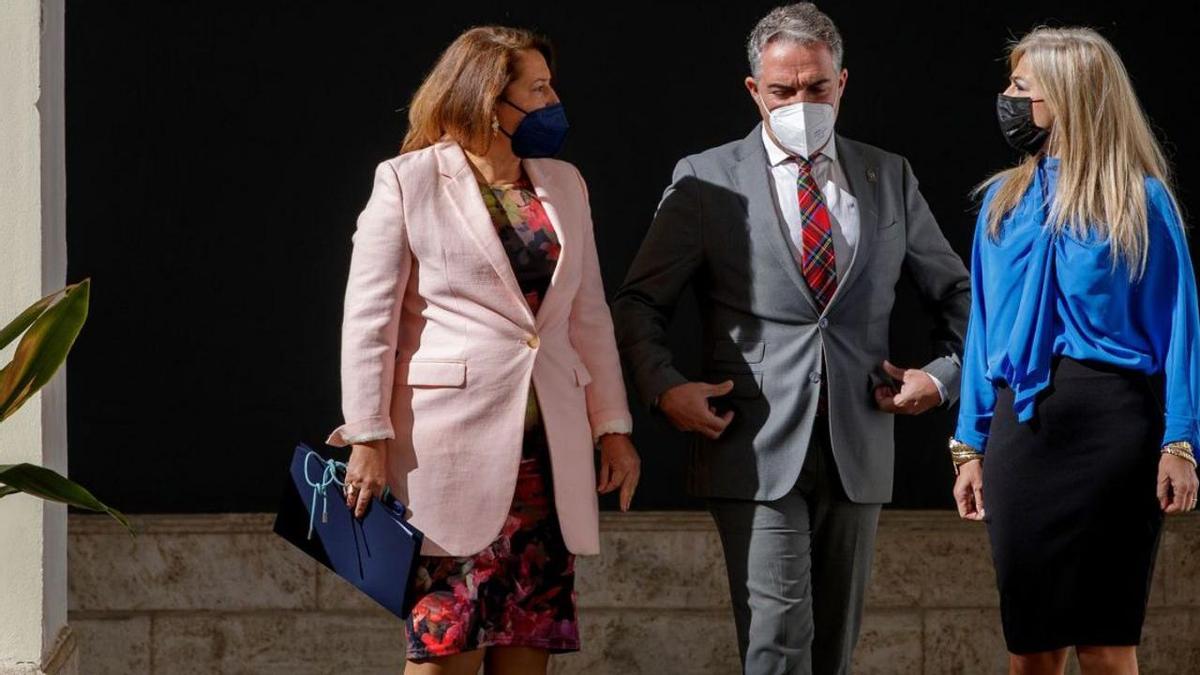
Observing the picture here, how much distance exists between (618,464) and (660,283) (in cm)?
43

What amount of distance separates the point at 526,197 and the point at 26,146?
1.18 m

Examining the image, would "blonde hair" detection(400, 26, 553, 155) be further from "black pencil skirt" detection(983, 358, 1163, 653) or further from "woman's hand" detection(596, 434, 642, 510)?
"black pencil skirt" detection(983, 358, 1163, 653)

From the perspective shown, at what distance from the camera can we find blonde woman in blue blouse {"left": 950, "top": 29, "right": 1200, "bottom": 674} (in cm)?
397

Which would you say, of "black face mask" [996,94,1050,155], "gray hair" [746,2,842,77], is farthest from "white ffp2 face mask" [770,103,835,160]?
"black face mask" [996,94,1050,155]

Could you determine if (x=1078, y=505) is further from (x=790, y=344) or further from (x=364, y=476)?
(x=364, y=476)

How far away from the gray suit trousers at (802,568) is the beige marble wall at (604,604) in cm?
150

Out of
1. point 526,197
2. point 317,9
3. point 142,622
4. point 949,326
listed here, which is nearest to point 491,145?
point 526,197

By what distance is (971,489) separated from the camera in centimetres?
425

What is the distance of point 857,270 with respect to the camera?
14.4 feet

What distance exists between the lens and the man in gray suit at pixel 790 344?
172 inches

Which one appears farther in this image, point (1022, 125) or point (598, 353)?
point (598, 353)

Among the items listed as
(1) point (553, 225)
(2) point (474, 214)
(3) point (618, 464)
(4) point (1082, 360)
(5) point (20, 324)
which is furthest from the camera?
(3) point (618, 464)

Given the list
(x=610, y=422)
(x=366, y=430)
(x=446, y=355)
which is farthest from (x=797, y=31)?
(x=366, y=430)

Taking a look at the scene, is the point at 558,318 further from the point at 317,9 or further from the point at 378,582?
the point at 317,9
